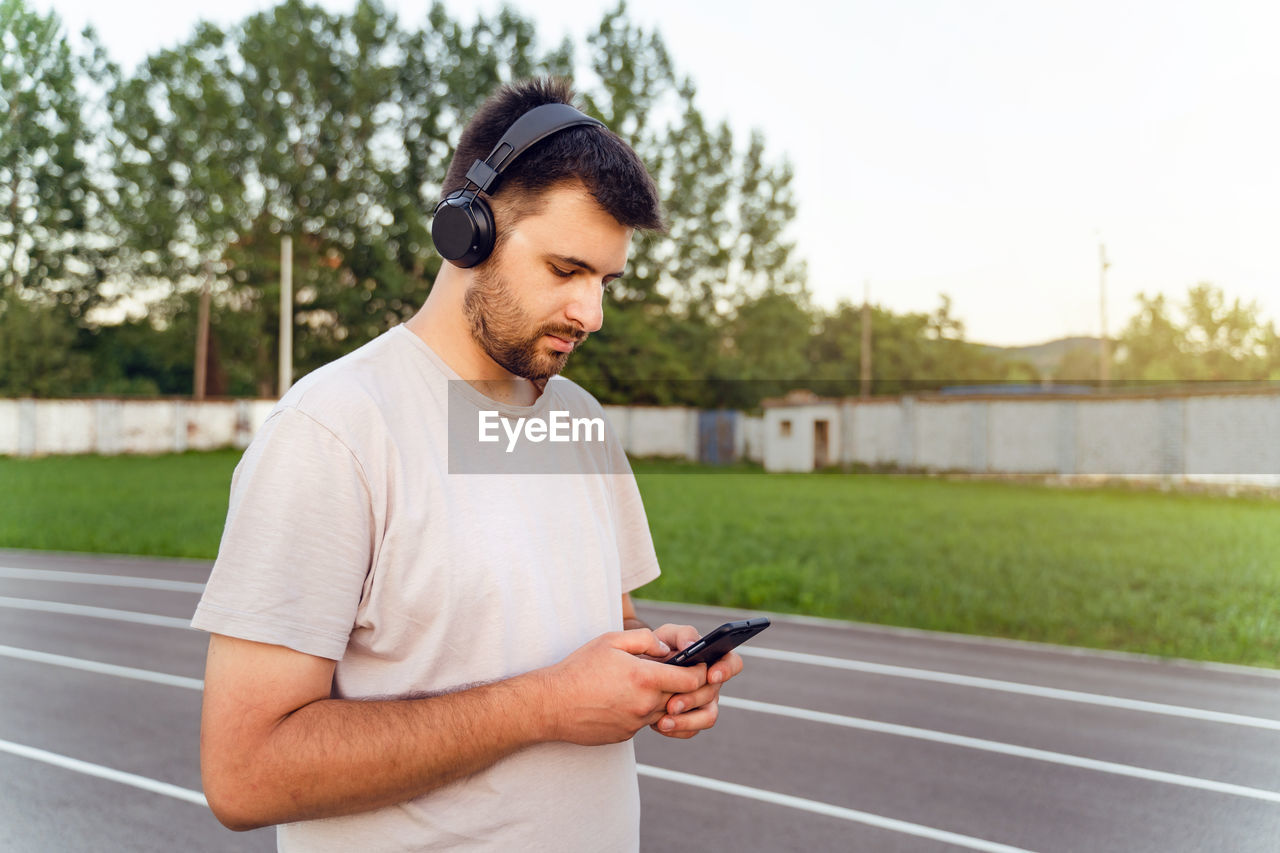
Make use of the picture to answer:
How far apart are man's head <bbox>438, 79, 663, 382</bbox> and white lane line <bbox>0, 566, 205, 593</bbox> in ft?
38.7

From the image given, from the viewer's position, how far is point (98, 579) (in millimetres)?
12859

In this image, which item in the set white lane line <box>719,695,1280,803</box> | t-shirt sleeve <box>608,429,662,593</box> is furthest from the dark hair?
white lane line <box>719,695,1280,803</box>

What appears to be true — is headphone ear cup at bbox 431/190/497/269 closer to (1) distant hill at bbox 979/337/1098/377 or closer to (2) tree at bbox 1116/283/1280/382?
(1) distant hill at bbox 979/337/1098/377

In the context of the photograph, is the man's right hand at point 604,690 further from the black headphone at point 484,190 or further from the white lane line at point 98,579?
the white lane line at point 98,579

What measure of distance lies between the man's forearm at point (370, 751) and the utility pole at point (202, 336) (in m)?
39.4

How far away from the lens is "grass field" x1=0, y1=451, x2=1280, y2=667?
1113cm

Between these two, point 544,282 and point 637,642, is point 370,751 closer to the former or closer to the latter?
point 637,642

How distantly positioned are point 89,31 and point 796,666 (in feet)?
115

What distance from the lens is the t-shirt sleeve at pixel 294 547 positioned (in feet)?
4.02

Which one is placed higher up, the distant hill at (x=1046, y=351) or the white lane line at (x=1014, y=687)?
the distant hill at (x=1046, y=351)

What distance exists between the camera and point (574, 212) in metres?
1.53

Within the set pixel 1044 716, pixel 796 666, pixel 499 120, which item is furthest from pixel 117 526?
pixel 499 120

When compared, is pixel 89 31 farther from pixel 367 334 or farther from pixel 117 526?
pixel 117 526

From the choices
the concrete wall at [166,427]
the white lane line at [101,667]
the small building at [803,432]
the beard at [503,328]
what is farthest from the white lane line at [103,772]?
the small building at [803,432]
